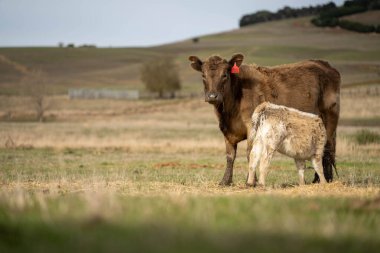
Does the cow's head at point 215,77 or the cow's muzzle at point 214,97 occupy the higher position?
the cow's head at point 215,77

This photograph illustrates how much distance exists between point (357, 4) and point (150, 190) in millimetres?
92577

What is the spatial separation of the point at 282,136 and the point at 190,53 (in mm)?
131284

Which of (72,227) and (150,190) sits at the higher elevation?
(72,227)

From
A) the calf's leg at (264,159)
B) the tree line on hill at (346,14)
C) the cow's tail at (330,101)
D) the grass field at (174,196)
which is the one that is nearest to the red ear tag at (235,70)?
the calf's leg at (264,159)

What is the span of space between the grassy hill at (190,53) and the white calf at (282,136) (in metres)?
74.9

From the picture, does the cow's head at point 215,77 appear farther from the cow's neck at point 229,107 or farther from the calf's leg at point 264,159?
the calf's leg at point 264,159

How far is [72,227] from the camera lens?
5895mm

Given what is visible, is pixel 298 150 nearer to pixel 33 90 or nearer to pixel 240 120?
pixel 240 120

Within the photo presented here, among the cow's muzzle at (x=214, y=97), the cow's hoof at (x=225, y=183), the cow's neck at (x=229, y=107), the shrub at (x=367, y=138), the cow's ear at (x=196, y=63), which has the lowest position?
the shrub at (x=367, y=138)

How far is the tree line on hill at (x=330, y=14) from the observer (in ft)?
319

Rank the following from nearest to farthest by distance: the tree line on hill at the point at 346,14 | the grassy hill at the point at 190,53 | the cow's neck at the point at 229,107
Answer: the cow's neck at the point at 229,107
the tree line on hill at the point at 346,14
the grassy hill at the point at 190,53

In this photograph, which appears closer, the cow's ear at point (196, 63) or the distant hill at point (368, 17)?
the cow's ear at point (196, 63)

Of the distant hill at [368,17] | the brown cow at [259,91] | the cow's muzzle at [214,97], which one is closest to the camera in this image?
the cow's muzzle at [214,97]

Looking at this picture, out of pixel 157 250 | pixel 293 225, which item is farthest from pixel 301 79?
pixel 157 250
